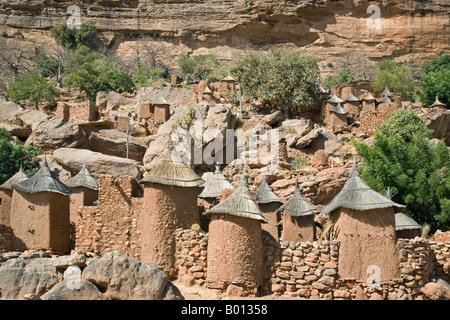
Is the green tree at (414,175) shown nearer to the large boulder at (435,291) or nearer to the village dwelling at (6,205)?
the large boulder at (435,291)

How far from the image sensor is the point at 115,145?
85.7 ft

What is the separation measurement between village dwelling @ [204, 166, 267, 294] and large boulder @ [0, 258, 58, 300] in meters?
3.63

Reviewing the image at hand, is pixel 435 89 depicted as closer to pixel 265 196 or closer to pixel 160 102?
Answer: pixel 160 102

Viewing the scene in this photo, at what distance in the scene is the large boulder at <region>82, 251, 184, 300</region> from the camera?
10.2 meters

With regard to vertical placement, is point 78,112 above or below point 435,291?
above

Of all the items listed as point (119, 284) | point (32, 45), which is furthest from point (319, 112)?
point (32, 45)

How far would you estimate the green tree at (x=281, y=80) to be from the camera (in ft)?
99.1

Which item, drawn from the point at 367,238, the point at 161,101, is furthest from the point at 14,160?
the point at 367,238

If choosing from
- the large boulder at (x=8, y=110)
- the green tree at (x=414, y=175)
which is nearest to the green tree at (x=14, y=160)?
the large boulder at (x=8, y=110)

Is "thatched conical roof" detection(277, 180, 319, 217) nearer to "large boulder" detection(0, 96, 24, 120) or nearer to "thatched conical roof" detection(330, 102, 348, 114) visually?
"thatched conical roof" detection(330, 102, 348, 114)

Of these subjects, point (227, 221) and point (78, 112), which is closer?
point (227, 221)

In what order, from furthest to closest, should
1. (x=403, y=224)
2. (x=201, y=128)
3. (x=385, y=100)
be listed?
(x=385, y=100), (x=201, y=128), (x=403, y=224)

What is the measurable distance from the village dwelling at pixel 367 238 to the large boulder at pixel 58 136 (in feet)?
54.6

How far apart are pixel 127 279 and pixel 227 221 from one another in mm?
3076
